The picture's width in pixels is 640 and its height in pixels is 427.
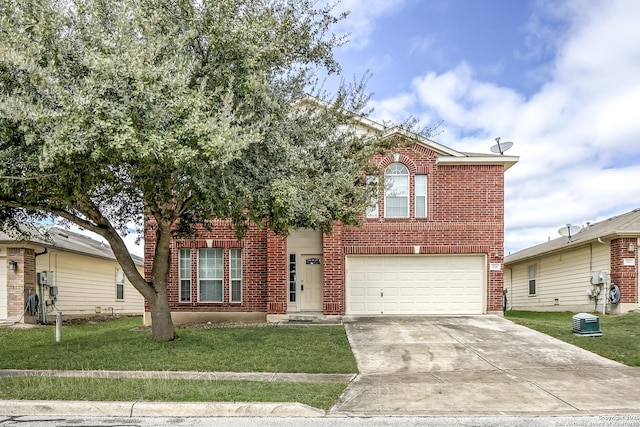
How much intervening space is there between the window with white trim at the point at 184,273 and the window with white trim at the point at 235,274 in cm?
134

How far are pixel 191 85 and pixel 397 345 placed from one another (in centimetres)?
715

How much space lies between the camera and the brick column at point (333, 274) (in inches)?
656

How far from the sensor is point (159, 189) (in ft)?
33.5

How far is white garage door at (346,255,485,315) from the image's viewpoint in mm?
17062

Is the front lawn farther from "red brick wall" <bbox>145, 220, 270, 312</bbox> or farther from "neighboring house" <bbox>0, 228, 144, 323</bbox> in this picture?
"red brick wall" <bbox>145, 220, 270, 312</bbox>

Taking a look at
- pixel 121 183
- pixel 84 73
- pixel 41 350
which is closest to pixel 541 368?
pixel 121 183

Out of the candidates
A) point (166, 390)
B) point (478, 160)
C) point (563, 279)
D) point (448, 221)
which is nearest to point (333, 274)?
point (448, 221)

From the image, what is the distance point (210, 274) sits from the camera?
1736cm

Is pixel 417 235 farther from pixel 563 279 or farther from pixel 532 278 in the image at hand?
pixel 532 278

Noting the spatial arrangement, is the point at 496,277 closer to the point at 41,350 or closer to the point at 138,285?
the point at 138,285

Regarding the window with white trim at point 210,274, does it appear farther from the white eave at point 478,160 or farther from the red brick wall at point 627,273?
the red brick wall at point 627,273

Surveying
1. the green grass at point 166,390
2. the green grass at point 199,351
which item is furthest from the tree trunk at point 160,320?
the green grass at point 166,390

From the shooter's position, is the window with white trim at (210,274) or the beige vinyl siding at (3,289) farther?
the beige vinyl siding at (3,289)

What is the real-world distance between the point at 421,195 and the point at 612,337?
6.59 meters
